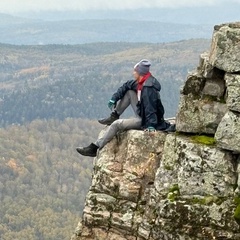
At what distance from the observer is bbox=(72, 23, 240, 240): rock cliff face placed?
561 inches

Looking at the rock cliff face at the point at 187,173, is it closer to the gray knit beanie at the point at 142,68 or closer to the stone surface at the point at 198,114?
the stone surface at the point at 198,114

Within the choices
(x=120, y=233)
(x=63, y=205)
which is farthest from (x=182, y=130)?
(x=63, y=205)

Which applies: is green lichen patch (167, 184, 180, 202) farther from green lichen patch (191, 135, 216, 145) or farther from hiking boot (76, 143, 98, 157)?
hiking boot (76, 143, 98, 157)

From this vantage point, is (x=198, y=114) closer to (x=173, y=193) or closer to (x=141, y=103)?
(x=173, y=193)

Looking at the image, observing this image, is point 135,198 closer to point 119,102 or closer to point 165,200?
point 165,200

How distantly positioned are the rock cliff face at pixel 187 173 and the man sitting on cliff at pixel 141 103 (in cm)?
48

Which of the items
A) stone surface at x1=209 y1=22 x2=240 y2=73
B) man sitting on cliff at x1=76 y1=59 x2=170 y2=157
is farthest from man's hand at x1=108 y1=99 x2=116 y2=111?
stone surface at x1=209 y1=22 x2=240 y2=73

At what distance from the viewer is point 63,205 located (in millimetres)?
175375

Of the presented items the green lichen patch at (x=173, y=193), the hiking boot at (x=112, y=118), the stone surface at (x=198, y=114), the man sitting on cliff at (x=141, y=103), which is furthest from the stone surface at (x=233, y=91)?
the hiking boot at (x=112, y=118)

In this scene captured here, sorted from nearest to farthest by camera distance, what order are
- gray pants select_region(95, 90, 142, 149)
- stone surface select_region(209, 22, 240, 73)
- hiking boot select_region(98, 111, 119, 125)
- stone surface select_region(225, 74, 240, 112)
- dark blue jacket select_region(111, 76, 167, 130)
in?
stone surface select_region(225, 74, 240, 112), stone surface select_region(209, 22, 240, 73), dark blue jacket select_region(111, 76, 167, 130), gray pants select_region(95, 90, 142, 149), hiking boot select_region(98, 111, 119, 125)

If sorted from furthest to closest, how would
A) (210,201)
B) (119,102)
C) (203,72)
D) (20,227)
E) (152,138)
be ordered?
(20,227) < (119,102) < (152,138) < (203,72) < (210,201)

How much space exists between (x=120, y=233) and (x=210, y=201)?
326 cm

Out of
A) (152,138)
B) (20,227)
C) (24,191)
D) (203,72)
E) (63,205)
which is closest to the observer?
(203,72)

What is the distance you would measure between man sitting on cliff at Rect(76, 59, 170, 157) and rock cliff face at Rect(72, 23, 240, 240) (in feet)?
1.57
